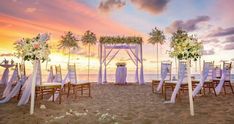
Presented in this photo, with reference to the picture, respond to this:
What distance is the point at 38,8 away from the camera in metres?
13.5

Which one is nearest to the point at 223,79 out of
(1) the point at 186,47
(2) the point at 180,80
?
(2) the point at 180,80

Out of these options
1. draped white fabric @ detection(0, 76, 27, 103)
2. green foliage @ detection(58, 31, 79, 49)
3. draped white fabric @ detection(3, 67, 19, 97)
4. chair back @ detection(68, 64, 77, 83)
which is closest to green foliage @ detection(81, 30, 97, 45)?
green foliage @ detection(58, 31, 79, 49)

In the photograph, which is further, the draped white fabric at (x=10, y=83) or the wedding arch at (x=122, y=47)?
the wedding arch at (x=122, y=47)

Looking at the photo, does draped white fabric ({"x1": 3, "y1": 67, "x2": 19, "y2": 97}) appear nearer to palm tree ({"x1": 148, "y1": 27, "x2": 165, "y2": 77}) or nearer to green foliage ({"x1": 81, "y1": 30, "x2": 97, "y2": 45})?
green foliage ({"x1": 81, "y1": 30, "x2": 97, "y2": 45})

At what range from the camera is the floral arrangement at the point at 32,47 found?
605 cm

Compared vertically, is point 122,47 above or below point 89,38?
below

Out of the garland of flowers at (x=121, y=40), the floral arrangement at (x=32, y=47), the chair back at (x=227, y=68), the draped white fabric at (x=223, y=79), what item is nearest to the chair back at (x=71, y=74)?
Answer: the floral arrangement at (x=32, y=47)

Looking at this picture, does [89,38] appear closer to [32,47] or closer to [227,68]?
[227,68]

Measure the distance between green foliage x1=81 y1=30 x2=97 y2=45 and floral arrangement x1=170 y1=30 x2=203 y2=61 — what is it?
12.2 m

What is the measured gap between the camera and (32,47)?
6047 millimetres

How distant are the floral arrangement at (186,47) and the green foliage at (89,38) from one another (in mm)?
12161

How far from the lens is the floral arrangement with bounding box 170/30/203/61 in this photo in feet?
19.2

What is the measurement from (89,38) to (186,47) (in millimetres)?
12525

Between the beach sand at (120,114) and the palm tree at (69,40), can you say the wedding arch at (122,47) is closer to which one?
the palm tree at (69,40)
